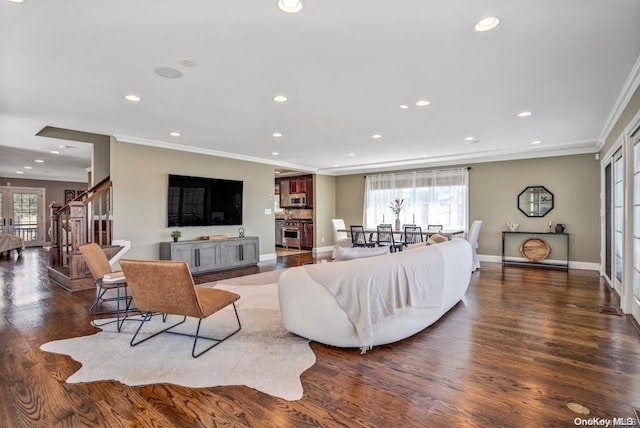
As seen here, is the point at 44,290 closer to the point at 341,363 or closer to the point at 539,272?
the point at 341,363

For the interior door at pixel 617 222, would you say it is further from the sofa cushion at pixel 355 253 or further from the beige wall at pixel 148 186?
the beige wall at pixel 148 186

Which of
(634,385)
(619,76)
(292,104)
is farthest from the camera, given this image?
(292,104)

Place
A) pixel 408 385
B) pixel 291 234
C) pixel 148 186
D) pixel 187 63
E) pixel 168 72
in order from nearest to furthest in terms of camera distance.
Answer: pixel 408 385, pixel 187 63, pixel 168 72, pixel 148 186, pixel 291 234

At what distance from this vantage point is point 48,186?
1263 cm

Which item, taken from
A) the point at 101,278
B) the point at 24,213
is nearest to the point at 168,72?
the point at 101,278

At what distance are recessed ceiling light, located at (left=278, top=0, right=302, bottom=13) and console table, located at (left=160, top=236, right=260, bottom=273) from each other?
5.09 m

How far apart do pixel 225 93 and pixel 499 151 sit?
6.02 meters

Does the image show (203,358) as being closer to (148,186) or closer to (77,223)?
(77,223)

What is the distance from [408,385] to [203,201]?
19.1ft

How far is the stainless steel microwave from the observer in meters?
10.8

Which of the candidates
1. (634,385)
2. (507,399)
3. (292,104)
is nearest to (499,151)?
(292,104)

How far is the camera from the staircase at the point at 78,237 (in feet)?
17.0

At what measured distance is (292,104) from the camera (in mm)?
4164

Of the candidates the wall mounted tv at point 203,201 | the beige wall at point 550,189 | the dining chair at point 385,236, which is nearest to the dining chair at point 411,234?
the dining chair at point 385,236
